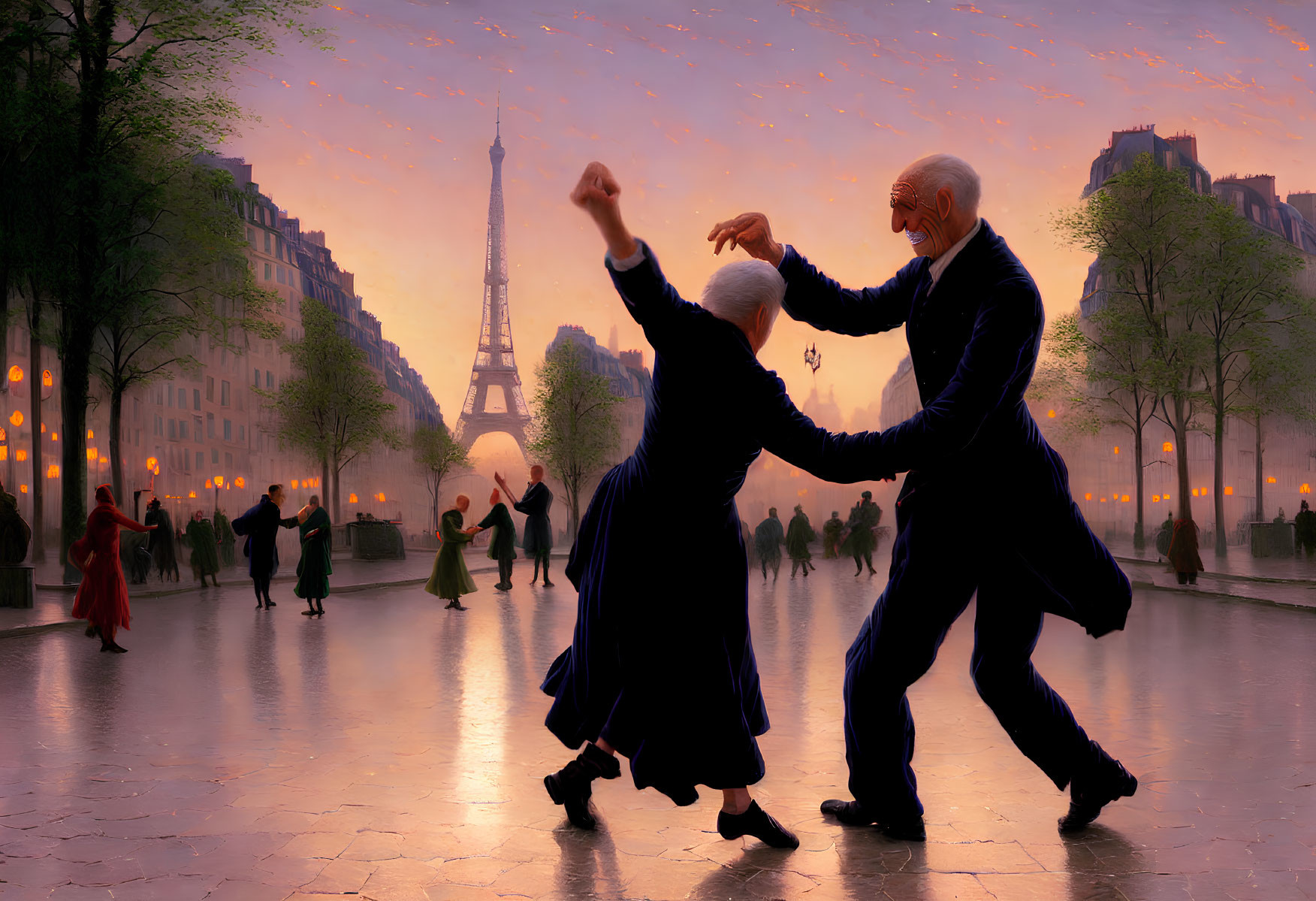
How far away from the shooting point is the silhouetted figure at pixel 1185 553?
62.1ft

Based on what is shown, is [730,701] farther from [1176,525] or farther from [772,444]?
[1176,525]

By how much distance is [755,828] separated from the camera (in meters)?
3.71

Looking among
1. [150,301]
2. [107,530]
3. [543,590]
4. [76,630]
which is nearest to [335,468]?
[150,301]

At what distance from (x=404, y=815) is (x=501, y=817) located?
386 mm

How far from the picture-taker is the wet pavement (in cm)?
344

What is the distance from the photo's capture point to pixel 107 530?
401 inches

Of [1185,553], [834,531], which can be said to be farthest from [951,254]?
[834,531]

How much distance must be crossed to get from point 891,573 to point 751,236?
53.6 inches

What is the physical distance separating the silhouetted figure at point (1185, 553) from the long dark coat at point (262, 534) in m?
15.0

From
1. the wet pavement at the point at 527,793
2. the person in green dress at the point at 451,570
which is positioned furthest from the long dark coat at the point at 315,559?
the wet pavement at the point at 527,793

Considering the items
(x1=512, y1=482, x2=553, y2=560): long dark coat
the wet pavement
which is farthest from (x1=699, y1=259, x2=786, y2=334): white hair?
(x1=512, y1=482, x2=553, y2=560): long dark coat

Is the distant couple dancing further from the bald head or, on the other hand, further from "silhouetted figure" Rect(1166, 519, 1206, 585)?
"silhouetted figure" Rect(1166, 519, 1206, 585)

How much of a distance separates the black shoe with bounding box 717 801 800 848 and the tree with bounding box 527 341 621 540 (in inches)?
1684

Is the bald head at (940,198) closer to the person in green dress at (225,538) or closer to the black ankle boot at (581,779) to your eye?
the black ankle boot at (581,779)
